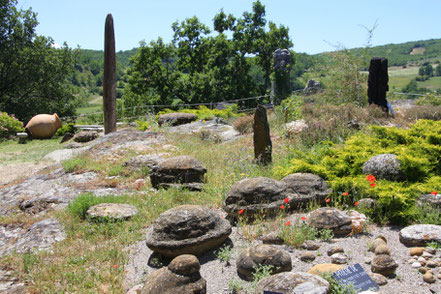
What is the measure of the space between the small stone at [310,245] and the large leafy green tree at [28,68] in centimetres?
2168

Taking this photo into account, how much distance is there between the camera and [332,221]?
4.65 m

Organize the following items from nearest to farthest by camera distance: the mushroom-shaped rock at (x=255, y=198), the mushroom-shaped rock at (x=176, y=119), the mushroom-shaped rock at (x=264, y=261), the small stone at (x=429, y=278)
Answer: the small stone at (x=429, y=278) → the mushroom-shaped rock at (x=264, y=261) → the mushroom-shaped rock at (x=255, y=198) → the mushroom-shaped rock at (x=176, y=119)

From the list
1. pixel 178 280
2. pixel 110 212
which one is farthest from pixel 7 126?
pixel 178 280

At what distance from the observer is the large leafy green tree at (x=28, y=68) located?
21688mm

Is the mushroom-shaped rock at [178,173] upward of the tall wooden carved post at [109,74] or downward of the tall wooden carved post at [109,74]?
downward

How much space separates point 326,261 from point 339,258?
0.49 ft

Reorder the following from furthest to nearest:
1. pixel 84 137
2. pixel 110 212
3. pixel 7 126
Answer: pixel 7 126, pixel 84 137, pixel 110 212

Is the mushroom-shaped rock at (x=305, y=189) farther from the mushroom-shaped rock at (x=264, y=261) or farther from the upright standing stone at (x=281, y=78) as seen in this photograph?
the upright standing stone at (x=281, y=78)

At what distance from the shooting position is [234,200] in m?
5.29

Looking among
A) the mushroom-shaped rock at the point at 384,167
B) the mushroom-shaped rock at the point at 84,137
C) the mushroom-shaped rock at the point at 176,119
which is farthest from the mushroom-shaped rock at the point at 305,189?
the mushroom-shaped rock at the point at 84,137

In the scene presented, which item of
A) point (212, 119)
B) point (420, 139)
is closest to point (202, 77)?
point (212, 119)

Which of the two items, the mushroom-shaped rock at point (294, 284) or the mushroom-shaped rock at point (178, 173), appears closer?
the mushroom-shaped rock at point (294, 284)

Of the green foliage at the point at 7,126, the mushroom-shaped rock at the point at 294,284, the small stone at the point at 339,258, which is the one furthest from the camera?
the green foliage at the point at 7,126

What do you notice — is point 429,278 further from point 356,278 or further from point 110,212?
point 110,212
